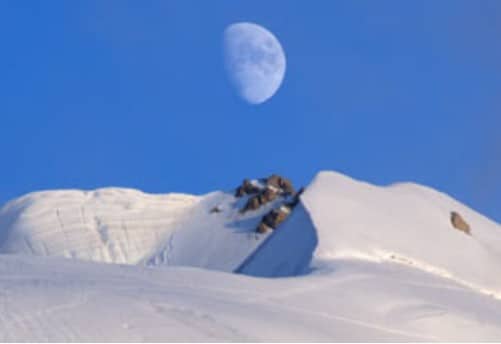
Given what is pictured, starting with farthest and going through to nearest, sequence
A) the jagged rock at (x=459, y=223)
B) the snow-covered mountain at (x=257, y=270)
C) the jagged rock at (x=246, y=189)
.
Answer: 1. the jagged rock at (x=246, y=189)
2. the jagged rock at (x=459, y=223)
3. the snow-covered mountain at (x=257, y=270)

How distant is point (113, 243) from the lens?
54.1 metres

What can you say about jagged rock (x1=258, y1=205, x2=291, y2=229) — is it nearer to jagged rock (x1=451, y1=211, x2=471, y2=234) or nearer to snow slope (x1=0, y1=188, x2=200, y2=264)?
snow slope (x1=0, y1=188, x2=200, y2=264)

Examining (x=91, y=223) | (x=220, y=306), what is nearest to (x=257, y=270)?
(x=220, y=306)

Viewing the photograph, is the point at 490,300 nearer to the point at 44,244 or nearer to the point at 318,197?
the point at 318,197

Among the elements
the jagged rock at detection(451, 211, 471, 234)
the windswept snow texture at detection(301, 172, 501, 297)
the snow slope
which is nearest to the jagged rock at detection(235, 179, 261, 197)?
the snow slope

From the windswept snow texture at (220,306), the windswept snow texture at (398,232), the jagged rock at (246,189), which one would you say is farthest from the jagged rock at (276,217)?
the windswept snow texture at (220,306)

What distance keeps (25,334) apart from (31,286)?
3919 millimetres

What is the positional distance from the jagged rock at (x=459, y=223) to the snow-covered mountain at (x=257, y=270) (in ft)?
1.73

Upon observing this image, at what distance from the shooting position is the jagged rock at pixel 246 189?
180 feet

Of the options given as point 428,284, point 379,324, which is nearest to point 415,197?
point 428,284

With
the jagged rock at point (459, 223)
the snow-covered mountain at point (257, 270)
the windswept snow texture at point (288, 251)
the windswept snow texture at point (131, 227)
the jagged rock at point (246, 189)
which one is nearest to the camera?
the snow-covered mountain at point (257, 270)

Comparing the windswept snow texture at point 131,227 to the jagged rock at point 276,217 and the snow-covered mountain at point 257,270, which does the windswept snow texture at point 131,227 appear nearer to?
the snow-covered mountain at point 257,270

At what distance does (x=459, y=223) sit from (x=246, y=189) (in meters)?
20.5

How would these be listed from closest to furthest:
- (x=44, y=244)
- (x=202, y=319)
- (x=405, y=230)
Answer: (x=202, y=319)
(x=405, y=230)
(x=44, y=244)
